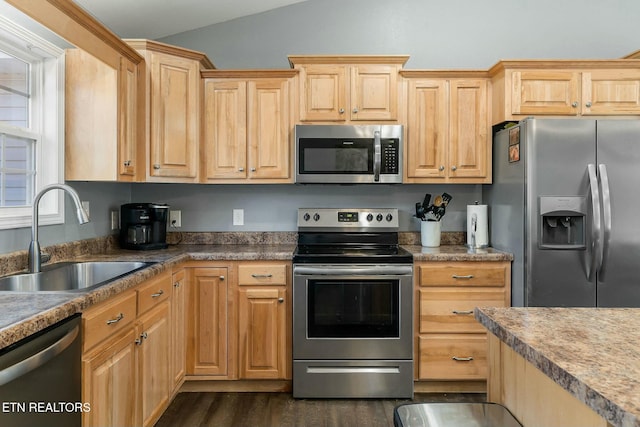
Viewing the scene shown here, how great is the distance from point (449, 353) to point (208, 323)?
1.54m

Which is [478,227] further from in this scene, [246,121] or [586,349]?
[586,349]

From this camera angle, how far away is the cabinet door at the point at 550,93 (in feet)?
9.57

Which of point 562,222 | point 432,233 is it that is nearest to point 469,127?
point 432,233

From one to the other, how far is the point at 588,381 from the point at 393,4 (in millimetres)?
3241

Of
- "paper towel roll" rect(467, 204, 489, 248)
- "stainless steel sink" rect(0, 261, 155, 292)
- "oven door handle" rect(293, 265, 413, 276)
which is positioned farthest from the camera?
"paper towel roll" rect(467, 204, 489, 248)

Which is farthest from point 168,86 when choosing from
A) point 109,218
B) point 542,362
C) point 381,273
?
point 542,362

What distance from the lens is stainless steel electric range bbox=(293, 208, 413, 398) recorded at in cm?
274

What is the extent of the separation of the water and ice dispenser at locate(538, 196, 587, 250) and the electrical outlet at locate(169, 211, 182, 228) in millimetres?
2496

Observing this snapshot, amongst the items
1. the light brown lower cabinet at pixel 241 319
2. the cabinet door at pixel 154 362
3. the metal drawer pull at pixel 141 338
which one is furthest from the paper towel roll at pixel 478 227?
the metal drawer pull at pixel 141 338

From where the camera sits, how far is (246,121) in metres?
3.09

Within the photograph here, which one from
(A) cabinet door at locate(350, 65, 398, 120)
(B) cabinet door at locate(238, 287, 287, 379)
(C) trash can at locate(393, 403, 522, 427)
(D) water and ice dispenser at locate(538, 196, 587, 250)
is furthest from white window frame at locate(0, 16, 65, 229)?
(D) water and ice dispenser at locate(538, 196, 587, 250)

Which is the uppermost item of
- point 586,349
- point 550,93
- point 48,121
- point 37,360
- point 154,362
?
point 550,93

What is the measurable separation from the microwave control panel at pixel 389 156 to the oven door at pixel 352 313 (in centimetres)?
68

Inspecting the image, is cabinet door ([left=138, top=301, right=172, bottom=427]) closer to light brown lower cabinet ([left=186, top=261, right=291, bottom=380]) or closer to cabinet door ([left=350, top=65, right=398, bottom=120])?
light brown lower cabinet ([left=186, top=261, right=291, bottom=380])
